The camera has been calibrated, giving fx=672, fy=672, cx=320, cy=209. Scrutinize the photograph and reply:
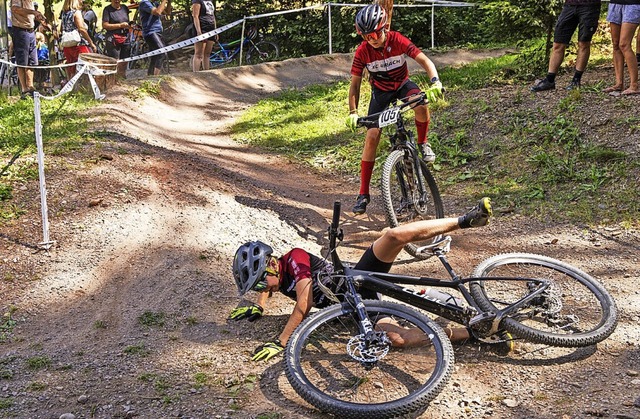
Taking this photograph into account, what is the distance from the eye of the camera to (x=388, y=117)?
6539mm

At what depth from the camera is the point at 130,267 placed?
629cm

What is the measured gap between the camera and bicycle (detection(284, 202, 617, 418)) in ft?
13.7

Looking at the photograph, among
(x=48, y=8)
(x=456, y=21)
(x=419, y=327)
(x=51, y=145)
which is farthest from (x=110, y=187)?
(x=456, y=21)

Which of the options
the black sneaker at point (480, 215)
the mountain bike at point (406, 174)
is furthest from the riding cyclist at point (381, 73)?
the black sneaker at point (480, 215)

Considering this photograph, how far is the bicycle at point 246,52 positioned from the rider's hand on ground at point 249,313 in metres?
14.8

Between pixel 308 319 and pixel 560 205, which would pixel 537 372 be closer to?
pixel 308 319

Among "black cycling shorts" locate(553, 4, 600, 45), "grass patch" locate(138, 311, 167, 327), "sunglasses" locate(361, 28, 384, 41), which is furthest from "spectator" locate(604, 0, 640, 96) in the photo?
"grass patch" locate(138, 311, 167, 327)

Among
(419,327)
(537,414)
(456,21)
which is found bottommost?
(537,414)

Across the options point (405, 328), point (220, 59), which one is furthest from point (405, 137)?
point (220, 59)

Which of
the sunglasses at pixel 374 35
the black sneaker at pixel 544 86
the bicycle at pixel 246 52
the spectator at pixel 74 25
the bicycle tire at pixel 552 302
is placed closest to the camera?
the bicycle tire at pixel 552 302

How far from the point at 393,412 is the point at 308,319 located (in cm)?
85

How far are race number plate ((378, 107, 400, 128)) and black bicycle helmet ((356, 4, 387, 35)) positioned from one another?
85 cm

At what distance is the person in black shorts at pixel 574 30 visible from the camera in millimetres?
9562

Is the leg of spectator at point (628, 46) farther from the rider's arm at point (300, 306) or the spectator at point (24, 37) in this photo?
the spectator at point (24, 37)
